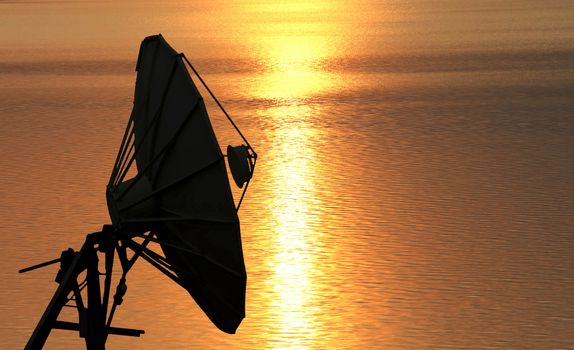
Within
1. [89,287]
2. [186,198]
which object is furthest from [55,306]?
[186,198]

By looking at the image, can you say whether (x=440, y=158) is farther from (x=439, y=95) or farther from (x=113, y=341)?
(x=113, y=341)

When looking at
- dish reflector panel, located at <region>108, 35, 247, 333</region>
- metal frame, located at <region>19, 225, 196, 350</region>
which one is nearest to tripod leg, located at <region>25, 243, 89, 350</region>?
metal frame, located at <region>19, 225, 196, 350</region>

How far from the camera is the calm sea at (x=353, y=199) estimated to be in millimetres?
45938

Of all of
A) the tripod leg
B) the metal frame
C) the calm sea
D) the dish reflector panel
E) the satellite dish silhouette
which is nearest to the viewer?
the tripod leg

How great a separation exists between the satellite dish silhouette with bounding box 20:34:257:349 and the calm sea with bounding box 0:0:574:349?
14398 millimetres

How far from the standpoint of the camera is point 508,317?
46219 millimetres

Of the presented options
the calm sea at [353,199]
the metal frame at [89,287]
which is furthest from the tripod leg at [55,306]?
the calm sea at [353,199]

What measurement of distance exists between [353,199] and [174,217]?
1621 inches

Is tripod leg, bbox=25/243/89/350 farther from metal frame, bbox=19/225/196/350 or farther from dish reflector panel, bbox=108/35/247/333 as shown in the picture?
dish reflector panel, bbox=108/35/247/333

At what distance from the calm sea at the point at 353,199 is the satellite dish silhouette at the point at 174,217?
1440 centimetres

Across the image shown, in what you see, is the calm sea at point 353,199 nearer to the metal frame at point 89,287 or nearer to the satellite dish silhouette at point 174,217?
the satellite dish silhouette at point 174,217

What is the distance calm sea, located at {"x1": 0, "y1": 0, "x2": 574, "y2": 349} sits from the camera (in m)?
45.9

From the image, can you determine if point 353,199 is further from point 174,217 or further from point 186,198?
point 174,217

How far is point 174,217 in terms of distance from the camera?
2877 centimetres
